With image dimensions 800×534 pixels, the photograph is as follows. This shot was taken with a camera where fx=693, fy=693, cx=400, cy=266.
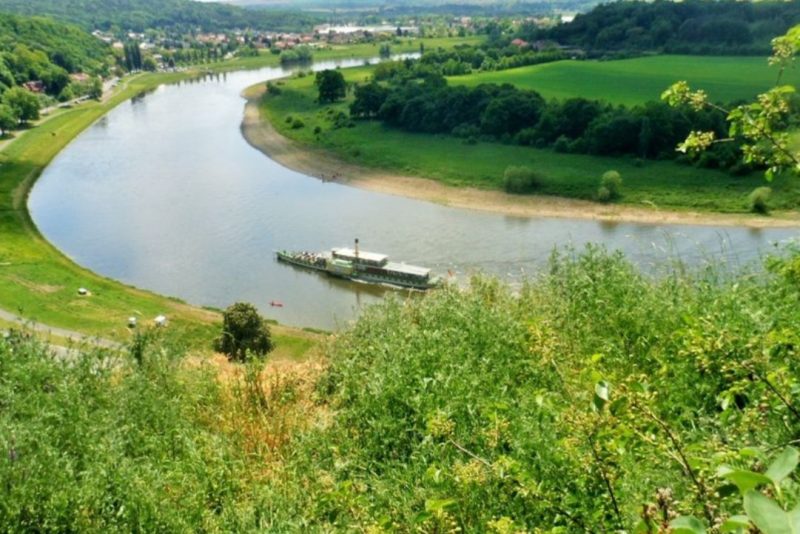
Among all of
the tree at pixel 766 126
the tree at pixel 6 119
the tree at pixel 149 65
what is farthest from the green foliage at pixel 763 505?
the tree at pixel 149 65

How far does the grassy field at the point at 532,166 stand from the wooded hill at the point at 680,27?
38712 millimetres

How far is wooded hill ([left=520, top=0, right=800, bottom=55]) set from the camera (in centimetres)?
7225

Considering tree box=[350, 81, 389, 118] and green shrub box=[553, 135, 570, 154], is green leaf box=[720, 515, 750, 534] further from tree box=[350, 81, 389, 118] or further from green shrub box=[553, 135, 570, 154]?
tree box=[350, 81, 389, 118]

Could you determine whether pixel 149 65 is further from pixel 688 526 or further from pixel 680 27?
pixel 688 526

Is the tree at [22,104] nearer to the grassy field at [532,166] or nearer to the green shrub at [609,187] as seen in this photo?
the grassy field at [532,166]

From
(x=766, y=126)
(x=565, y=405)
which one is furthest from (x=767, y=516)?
(x=565, y=405)

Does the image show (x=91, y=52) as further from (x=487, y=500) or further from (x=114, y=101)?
(x=487, y=500)

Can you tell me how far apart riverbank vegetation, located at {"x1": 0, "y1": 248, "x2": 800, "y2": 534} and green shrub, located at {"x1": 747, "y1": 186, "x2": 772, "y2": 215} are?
25.6 meters

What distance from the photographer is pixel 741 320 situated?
7.44m

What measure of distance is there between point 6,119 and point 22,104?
175 inches

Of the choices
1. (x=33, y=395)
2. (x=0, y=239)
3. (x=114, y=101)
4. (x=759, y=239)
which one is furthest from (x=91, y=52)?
(x=33, y=395)

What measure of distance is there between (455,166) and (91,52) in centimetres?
7424

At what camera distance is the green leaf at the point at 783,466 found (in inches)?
64.5

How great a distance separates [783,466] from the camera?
66.4 inches
